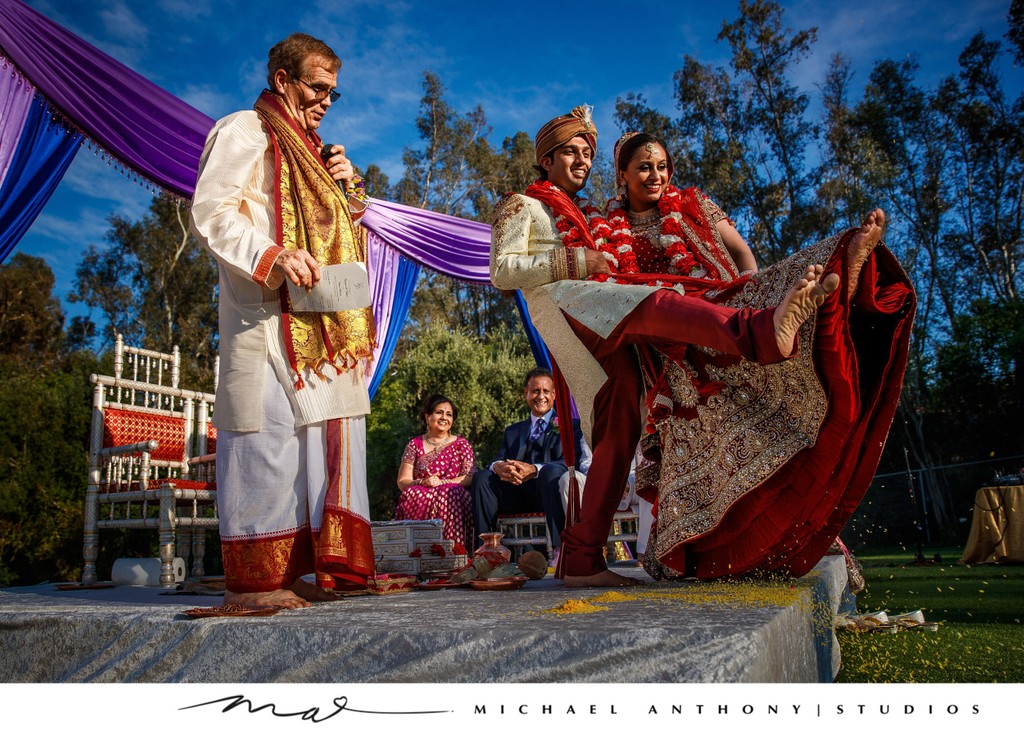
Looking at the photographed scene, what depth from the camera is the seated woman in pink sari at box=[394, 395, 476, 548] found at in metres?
5.55

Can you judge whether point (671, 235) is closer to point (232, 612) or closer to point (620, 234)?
point (620, 234)

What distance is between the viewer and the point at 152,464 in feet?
17.7

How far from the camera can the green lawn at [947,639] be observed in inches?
91.1

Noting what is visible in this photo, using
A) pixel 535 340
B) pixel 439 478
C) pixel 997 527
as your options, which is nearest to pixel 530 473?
pixel 439 478

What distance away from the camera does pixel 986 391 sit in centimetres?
1605

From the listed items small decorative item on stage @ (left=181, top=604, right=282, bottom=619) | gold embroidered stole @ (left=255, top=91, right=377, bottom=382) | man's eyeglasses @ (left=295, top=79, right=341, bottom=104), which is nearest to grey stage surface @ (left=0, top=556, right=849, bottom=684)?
small decorative item on stage @ (left=181, top=604, right=282, bottom=619)

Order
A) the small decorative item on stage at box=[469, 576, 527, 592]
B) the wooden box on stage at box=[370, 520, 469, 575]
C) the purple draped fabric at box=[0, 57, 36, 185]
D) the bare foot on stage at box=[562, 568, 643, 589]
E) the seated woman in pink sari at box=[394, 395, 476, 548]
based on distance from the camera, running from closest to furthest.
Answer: the bare foot on stage at box=[562, 568, 643, 589] < the small decorative item on stage at box=[469, 576, 527, 592] < the purple draped fabric at box=[0, 57, 36, 185] < the wooden box on stage at box=[370, 520, 469, 575] < the seated woman in pink sari at box=[394, 395, 476, 548]

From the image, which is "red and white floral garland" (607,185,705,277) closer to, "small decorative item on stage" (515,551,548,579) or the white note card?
the white note card

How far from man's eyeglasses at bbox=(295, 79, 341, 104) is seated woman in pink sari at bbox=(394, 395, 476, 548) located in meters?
3.42

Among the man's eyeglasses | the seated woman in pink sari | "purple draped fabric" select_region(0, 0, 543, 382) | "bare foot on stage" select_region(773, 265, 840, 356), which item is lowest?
the seated woman in pink sari

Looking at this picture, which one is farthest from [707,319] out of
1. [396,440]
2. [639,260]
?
[396,440]

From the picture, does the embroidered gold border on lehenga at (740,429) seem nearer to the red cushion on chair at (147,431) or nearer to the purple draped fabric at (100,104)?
the purple draped fabric at (100,104)
